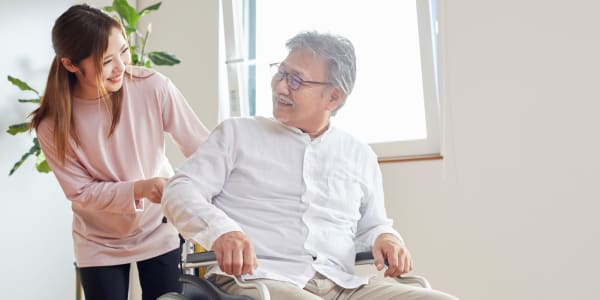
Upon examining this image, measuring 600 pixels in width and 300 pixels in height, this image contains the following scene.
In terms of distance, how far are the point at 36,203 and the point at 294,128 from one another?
65.1 inches

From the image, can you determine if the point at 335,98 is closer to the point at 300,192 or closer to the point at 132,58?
the point at 300,192

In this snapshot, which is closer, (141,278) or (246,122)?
(246,122)

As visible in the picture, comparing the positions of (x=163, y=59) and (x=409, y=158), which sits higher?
(x=163, y=59)

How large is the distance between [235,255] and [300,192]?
0.38 metres

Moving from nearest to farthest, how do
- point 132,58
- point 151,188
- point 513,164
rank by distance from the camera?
point 151,188, point 513,164, point 132,58

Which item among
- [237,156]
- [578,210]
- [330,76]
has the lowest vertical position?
[578,210]

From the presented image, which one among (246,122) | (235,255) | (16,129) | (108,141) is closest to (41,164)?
(16,129)

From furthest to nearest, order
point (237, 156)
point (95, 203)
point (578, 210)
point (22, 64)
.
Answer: point (22, 64) < point (578, 210) < point (95, 203) < point (237, 156)

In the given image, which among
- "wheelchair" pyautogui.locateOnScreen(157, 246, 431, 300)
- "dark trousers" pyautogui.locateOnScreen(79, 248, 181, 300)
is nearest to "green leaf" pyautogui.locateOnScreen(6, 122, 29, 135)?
"dark trousers" pyautogui.locateOnScreen(79, 248, 181, 300)

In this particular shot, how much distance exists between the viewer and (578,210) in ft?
8.29

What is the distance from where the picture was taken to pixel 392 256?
60.8 inches

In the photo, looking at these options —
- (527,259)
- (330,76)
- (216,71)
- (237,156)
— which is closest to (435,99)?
(527,259)

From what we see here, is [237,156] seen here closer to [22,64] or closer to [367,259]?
[367,259]

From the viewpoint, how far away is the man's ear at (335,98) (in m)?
1.72
